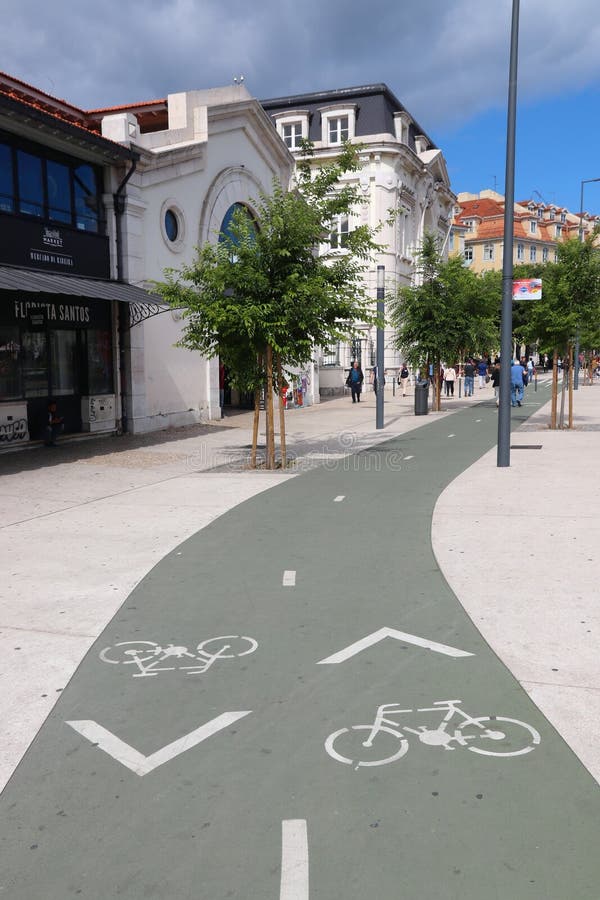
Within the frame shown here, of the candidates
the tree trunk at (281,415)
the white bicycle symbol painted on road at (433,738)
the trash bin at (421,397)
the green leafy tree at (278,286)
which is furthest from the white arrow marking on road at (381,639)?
the trash bin at (421,397)

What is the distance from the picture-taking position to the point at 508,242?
12.3 meters

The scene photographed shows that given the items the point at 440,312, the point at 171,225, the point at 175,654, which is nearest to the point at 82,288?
the point at 171,225

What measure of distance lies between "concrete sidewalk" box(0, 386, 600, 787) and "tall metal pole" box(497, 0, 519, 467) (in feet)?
2.08

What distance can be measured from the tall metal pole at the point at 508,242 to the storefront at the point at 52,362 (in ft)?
30.5

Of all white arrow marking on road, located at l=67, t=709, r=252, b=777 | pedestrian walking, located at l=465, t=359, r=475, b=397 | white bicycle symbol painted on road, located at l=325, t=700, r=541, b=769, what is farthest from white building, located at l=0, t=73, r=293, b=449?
pedestrian walking, located at l=465, t=359, r=475, b=397

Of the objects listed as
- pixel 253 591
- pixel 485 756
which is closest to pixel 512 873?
pixel 485 756

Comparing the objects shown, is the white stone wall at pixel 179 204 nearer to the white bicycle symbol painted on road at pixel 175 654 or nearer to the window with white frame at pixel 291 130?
the white bicycle symbol painted on road at pixel 175 654

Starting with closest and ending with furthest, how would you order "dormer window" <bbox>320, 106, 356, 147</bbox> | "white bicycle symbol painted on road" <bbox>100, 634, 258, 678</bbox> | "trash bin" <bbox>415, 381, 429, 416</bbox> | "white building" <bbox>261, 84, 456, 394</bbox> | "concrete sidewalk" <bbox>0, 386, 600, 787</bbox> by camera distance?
1. "concrete sidewalk" <bbox>0, 386, 600, 787</bbox>
2. "white bicycle symbol painted on road" <bbox>100, 634, 258, 678</bbox>
3. "trash bin" <bbox>415, 381, 429, 416</bbox>
4. "white building" <bbox>261, 84, 456, 394</bbox>
5. "dormer window" <bbox>320, 106, 356, 147</bbox>

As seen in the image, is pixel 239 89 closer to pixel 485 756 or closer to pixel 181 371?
pixel 181 371

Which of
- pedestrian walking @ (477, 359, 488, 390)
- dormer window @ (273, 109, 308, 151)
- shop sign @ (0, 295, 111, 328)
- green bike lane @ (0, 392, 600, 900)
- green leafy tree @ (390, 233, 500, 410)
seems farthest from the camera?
pedestrian walking @ (477, 359, 488, 390)

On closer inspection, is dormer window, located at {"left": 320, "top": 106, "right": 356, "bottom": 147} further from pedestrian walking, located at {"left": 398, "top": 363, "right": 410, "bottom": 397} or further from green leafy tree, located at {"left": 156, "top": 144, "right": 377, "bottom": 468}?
green leafy tree, located at {"left": 156, "top": 144, "right": 377, "bottom": 468}

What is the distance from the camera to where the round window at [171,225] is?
2031 cm

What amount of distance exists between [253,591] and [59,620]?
1.49 meters

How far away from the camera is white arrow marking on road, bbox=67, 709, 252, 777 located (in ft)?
11.5
